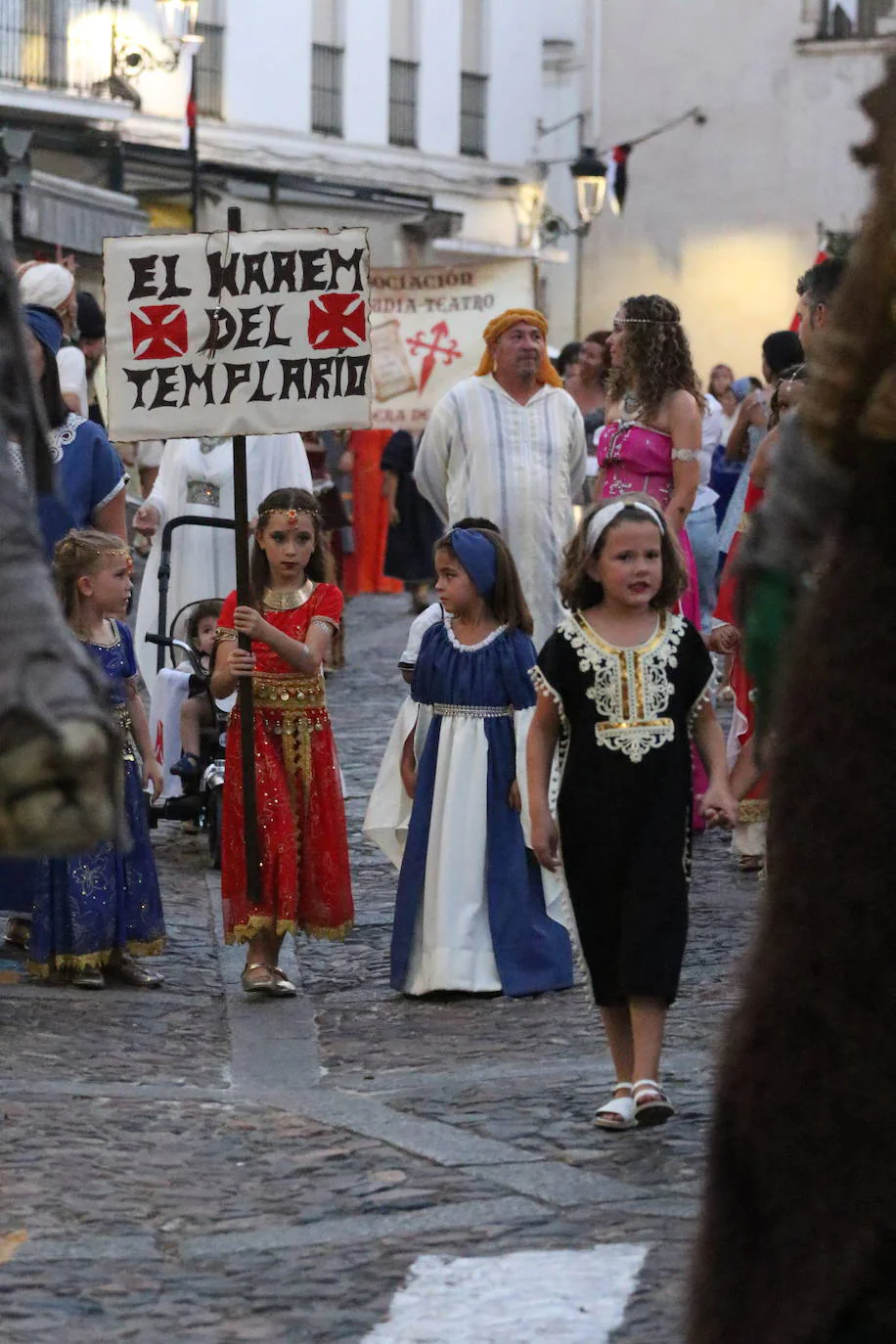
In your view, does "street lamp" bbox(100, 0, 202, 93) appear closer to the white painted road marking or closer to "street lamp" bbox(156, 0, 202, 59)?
"street lamp" bbox(156, 0, 202, 59)

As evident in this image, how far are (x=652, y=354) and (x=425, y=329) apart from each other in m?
6.90

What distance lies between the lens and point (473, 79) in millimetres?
37281

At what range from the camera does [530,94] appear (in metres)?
38.5

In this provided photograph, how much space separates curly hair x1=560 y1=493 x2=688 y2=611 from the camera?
6.50 metres

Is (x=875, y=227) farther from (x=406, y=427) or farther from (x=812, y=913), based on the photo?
(x=406, y=427)

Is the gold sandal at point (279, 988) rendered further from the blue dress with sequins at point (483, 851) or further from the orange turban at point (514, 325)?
the orange turban at point (514, 325)

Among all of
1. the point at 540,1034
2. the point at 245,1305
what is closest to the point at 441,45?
the point at 540,1034

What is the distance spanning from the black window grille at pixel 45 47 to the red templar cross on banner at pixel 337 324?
69.9 ft

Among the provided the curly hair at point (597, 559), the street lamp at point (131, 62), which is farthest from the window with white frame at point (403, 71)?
the curly hair at point (597, 559)

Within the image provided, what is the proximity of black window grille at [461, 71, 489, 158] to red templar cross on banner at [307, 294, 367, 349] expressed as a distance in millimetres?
29508

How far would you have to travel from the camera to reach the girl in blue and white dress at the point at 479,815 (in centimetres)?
796

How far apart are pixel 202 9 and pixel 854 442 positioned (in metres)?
30.6

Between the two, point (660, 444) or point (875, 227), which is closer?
point (875, 227)

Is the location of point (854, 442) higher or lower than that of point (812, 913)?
higher
